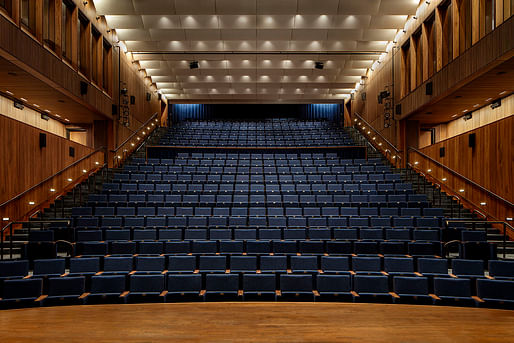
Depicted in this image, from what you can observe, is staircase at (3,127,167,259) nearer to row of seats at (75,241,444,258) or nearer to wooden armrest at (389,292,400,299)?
row of seats at (75,241,444,258)

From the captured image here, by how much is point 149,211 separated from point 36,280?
209 cm

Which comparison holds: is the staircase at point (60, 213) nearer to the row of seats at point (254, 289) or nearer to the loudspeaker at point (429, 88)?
the row of seats at point (254, 289)

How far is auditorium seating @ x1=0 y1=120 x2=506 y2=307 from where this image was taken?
3244mm

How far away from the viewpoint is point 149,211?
518 cm

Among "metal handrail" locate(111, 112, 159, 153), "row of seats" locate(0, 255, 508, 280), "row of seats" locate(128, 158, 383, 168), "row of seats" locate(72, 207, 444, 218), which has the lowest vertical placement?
"row of seats" locate(0, 255, 508, 280)

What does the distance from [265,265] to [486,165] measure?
3.53 m

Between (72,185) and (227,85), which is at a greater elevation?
(227,85)

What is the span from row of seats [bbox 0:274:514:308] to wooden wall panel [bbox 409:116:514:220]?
2.12m

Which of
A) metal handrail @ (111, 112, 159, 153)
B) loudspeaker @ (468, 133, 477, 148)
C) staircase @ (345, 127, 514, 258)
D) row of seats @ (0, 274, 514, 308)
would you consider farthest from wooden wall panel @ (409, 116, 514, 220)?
metal handrail @ (111, 112, 159, 153)

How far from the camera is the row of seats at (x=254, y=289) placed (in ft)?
10.2

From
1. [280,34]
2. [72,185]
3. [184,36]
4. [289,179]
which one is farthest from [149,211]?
[280,34]

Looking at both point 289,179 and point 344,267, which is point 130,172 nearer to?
point 289,179

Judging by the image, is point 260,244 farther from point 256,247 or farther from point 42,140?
point 42,140

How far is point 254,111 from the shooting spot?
51.3 feet
